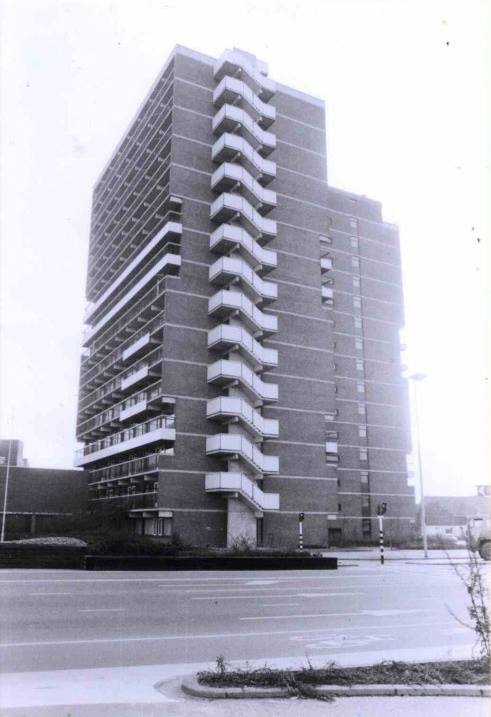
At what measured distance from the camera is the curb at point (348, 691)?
6605 mm

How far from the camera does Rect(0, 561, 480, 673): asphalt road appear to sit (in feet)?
30.1

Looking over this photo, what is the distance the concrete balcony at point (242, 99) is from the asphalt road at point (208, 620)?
114 feet

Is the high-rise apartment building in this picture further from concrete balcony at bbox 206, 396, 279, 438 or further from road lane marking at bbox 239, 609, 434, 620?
road lane marking at bbox 239, 609, 434, 620

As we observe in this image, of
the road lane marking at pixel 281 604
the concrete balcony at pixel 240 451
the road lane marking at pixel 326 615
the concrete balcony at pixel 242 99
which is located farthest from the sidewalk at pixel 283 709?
the concrete balcony at pixel 242 99

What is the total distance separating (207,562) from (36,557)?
21.4 ft

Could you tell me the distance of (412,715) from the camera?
20.2 feet

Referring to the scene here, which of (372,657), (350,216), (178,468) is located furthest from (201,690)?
(350,216)

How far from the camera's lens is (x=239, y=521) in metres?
37.8

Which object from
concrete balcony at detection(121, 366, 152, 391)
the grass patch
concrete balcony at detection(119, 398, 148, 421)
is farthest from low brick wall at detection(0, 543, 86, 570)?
concrete balcony at detection(121, 366, 152, 391)

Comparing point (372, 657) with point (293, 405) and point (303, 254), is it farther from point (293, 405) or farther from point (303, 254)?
point (303, 254)

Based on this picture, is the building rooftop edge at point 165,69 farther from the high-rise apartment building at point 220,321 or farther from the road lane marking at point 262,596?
the road lane marking at point 262,596

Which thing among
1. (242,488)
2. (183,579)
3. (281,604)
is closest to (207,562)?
(183,579)

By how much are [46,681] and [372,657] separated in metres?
4.47

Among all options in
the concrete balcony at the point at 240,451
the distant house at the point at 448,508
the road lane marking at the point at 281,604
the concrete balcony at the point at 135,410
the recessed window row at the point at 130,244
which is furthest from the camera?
the distant house at the point at 448,508
